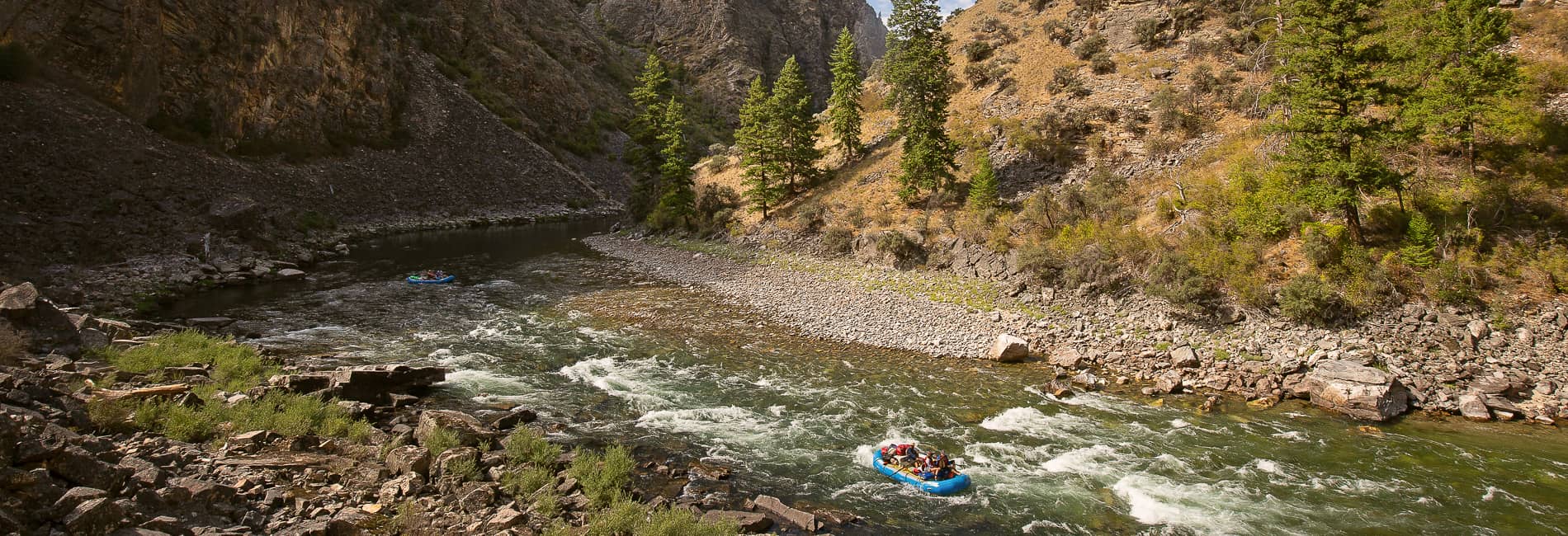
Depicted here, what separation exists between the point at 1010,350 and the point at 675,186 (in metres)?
34.4

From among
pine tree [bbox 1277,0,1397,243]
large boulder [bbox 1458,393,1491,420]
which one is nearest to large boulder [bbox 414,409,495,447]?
large boulder [bbox 1458,393,1491,420]

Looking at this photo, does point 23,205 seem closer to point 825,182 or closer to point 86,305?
point 86,305

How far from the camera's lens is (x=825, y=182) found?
154ft

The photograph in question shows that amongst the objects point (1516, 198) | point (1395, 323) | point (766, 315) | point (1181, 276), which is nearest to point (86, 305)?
point (766, 315)

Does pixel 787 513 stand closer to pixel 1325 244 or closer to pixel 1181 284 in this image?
pixel 1181 284

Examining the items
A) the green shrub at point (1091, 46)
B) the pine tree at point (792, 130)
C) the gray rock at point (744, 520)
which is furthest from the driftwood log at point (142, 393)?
the green shrub at point (1091, 46)

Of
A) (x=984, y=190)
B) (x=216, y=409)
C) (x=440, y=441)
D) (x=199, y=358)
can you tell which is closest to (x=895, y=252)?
(x=984, y=190)

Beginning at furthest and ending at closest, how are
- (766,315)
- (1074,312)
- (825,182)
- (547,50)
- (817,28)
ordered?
(817,28) < (547,50) < (825,182) < (766,315) < (1074,312)

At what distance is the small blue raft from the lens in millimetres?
12781

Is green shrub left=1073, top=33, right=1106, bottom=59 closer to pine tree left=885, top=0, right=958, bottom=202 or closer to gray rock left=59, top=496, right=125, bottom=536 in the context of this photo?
pine tree left=885, top=0, right=958, bottom=202

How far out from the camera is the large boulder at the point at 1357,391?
16.2 meters

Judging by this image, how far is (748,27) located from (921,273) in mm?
135634

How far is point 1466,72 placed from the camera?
2039 cm

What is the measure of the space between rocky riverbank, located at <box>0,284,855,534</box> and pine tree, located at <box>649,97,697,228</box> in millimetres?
34364
